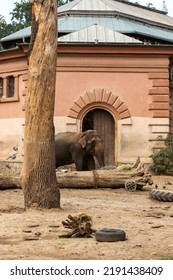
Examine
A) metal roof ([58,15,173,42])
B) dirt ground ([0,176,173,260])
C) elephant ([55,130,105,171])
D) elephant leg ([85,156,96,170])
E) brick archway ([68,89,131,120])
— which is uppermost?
metal roof ([58,15,173,42])

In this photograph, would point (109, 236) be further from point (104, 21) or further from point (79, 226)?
point (104, 21)

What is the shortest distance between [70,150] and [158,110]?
5764 mm

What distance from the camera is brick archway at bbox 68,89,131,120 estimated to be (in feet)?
81.5

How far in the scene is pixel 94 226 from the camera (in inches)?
408

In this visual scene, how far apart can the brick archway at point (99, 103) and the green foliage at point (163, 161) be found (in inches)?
75.7

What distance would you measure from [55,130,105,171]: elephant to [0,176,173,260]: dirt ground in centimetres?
363

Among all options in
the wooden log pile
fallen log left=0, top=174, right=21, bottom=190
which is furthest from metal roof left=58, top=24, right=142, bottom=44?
fallen log left=0, top=174, right=21, bottom=190

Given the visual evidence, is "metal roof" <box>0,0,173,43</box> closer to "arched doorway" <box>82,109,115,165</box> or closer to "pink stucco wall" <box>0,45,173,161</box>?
"pink stucco wall" <box>0,45,173,161</box>

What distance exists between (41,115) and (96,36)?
15.1 m

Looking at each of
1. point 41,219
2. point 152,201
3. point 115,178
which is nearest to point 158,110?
point 115,178

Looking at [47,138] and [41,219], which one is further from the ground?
[47,138]

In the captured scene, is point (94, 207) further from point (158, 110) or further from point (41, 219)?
point (158, 110)

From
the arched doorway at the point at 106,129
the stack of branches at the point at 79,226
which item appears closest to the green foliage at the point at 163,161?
the arched doorway at the point at 106,129
